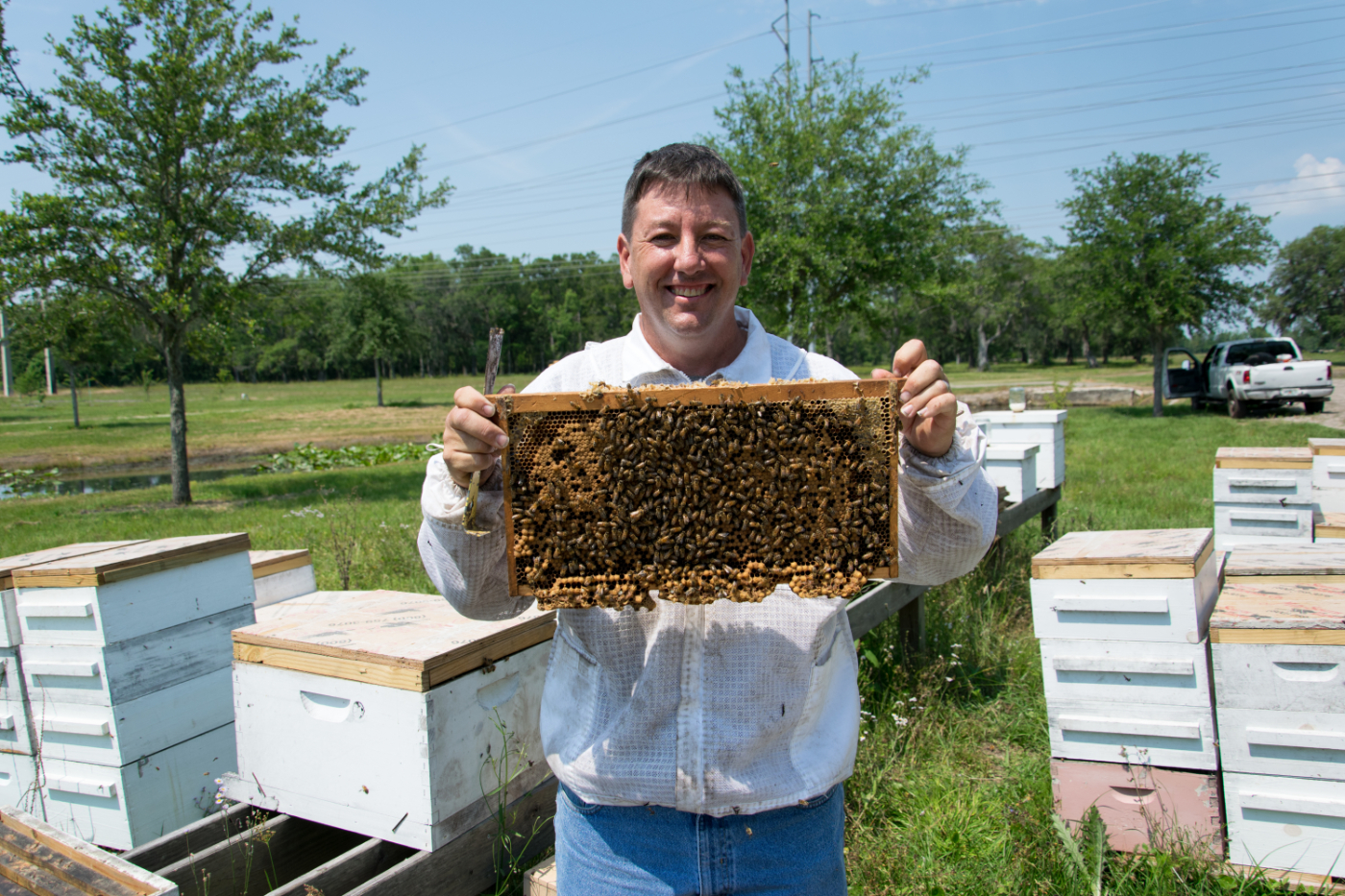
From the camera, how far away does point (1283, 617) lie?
3494mm

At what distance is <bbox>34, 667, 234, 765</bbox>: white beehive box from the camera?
385 cm

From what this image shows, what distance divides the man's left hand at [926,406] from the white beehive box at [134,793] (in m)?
4.04

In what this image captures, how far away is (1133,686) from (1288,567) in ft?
3.66

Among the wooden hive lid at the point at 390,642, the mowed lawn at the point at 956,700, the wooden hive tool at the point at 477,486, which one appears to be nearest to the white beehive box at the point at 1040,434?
the mowed lawn at the point at 956,700

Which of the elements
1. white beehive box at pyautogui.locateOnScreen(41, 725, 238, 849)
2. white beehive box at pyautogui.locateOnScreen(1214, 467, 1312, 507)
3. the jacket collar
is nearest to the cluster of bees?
the jacket collar

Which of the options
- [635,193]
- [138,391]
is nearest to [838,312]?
[635,193]

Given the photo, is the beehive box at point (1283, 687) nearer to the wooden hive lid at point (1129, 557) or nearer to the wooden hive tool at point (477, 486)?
the wooden hive lid at point (1129, 557)

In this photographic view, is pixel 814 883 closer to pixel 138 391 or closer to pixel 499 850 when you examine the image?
pixel 499 850

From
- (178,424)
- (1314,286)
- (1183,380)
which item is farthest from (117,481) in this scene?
(1314,286)

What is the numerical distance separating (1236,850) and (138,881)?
14.1 feet

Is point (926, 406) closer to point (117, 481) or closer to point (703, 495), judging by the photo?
point (703, 495)

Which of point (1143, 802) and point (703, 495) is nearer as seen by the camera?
point (703, 495)

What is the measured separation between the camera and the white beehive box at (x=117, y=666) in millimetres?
3830

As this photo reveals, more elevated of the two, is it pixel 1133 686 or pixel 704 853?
pixel 704 853
